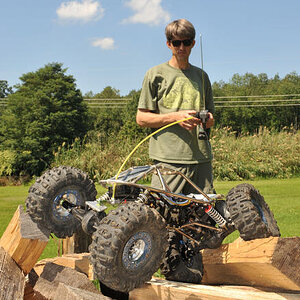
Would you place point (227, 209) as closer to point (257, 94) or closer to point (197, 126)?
point (197, 126)

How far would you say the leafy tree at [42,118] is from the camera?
16.4 m

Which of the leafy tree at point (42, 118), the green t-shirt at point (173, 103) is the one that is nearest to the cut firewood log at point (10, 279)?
the green t-shirt at point (173, 103)

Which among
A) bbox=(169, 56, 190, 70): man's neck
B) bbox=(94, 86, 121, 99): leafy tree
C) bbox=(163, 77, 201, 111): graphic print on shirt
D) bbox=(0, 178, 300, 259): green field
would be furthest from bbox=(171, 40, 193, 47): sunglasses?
bbox=(94, 86, 121, 99): leafy tree

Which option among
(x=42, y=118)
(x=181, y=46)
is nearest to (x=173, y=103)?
(x=181, y=46)

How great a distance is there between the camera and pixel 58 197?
306 cm

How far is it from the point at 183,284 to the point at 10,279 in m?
1.24

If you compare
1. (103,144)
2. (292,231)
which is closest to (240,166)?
(103,144)

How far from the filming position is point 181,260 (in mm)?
2994

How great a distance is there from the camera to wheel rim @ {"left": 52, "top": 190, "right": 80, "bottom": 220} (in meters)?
3.07

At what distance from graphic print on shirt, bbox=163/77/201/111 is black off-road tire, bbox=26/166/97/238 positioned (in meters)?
0.93

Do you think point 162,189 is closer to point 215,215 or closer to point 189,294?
point 215,215

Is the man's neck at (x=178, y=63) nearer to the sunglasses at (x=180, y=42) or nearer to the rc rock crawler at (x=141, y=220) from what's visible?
the sunglasses at (x=180, y=42)

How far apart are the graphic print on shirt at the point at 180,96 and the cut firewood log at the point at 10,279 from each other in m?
1.71

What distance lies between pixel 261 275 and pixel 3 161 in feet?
48.4
